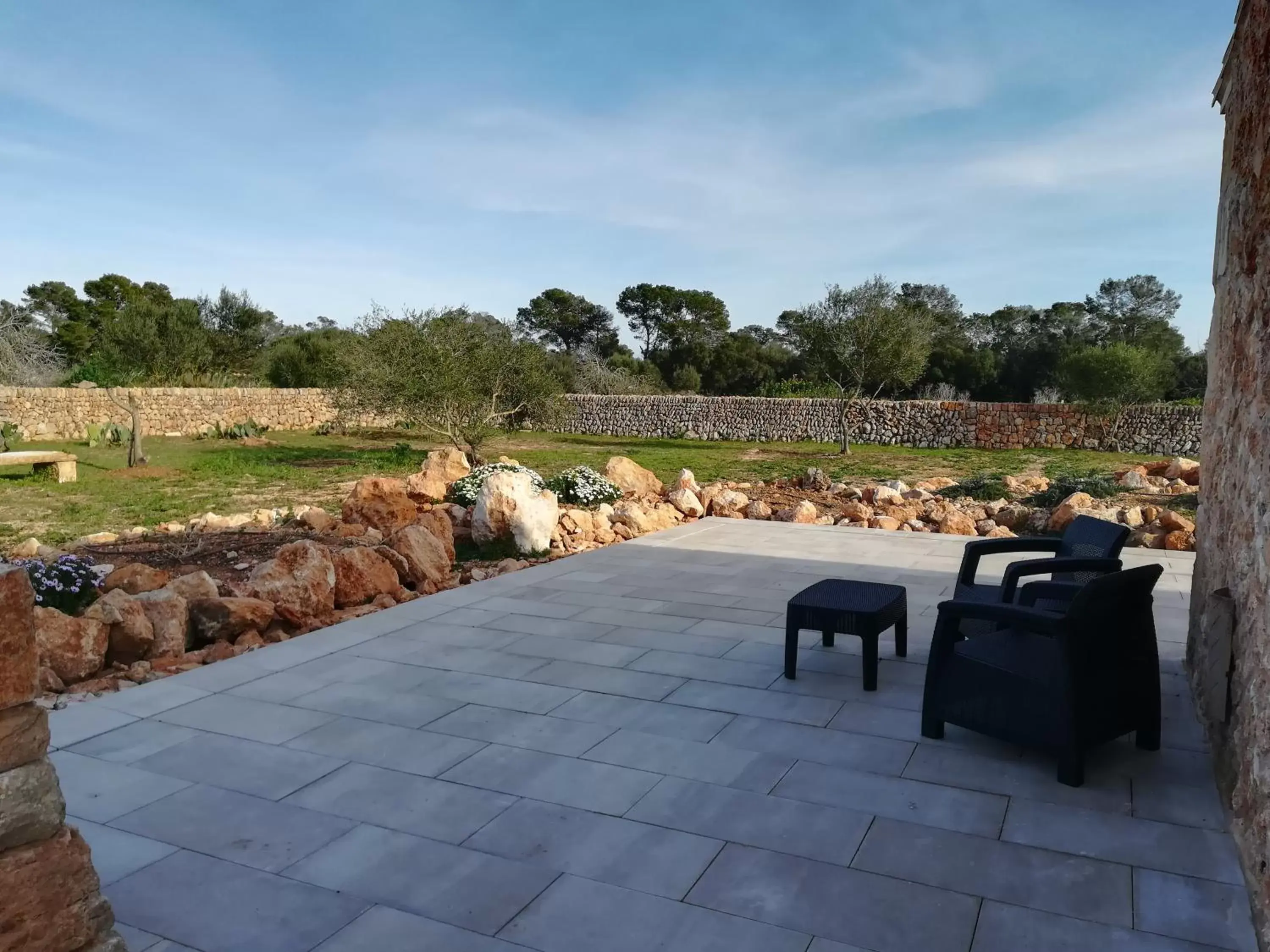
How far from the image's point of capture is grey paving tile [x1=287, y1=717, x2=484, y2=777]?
300 cm

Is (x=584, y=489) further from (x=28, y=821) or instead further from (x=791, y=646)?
(x=28, y=821)

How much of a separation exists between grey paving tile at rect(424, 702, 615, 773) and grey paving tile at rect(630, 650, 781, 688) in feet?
2.35

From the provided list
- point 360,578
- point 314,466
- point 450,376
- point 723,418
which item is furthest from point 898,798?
point 723,418

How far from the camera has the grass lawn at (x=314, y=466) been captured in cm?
1024

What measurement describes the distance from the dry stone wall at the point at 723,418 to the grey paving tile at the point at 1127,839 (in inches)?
738

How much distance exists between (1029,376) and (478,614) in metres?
28.0

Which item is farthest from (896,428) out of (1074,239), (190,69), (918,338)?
(190,69)

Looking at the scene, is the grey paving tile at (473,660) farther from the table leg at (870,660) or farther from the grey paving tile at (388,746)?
the table leg at (870,660)

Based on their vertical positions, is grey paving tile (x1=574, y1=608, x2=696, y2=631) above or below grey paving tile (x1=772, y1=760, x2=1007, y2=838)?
below

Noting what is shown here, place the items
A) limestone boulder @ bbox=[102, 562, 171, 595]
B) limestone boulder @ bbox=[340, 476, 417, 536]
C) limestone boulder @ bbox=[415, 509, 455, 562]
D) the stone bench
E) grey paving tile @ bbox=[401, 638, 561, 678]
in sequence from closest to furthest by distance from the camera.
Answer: grey paving tile @ bbox=[401, 638, 561, 678] < limestone boulder @ bbox=[102, 562, 171, 595] < limestone boulder @ bbox=[415, 509, 455, 562] < limestone boulder @ bbox=[340, 476, 417, 536] < the stone bench

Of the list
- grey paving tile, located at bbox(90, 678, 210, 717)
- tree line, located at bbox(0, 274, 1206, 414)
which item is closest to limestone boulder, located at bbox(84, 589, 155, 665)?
grey paving tile, located at bbox(90, 678, 210, 717)

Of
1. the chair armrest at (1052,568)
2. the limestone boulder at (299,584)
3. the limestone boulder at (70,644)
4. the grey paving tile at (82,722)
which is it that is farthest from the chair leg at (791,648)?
the limestone boulder at (70,644)

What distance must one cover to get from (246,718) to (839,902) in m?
2.48

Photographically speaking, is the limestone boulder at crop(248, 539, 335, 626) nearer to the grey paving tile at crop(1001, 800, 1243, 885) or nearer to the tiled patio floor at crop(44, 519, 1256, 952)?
the tiled patio floor at crop(44, 519, 1256, 952)
